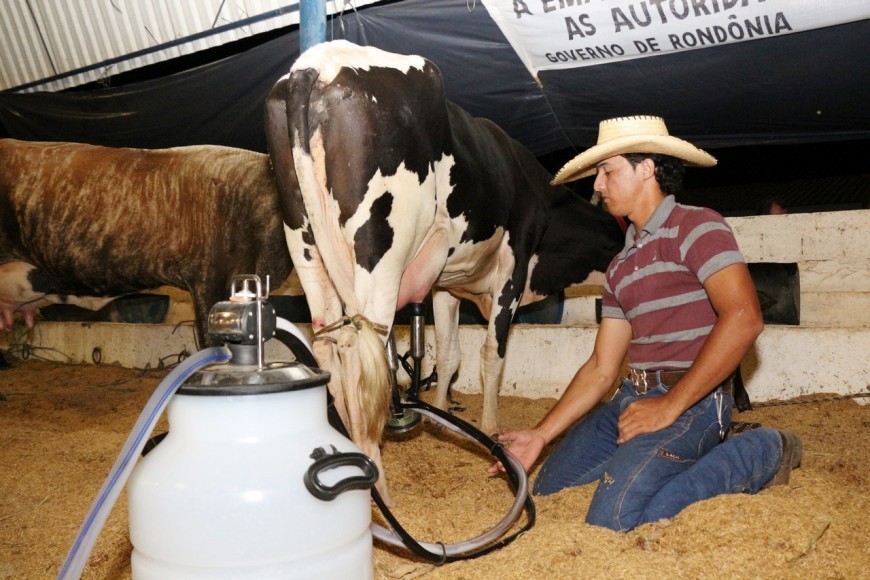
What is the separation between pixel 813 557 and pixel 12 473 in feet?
11.2

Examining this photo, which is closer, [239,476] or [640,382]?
[239,476]

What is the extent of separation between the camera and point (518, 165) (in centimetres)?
480

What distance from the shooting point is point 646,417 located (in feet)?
8.31

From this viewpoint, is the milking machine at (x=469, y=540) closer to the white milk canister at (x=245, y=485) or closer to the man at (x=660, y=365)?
the man at (x=660, y=365)

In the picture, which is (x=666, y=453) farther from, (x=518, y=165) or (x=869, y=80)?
(x=869, y=80)

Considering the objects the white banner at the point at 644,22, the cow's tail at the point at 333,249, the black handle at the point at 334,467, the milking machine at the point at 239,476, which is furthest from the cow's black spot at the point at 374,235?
the white banner at the point at 644,22

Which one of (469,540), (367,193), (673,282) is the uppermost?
(367,193)

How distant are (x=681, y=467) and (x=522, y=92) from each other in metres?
3.85

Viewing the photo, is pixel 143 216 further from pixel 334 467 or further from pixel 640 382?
pixel 334 467

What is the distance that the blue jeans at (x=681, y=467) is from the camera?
2350 millimetres

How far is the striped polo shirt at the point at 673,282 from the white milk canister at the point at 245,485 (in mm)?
1595

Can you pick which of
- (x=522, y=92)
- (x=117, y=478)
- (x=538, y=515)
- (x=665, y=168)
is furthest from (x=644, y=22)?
(x=117, y=478)

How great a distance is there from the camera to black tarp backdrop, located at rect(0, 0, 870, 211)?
15.4 feet

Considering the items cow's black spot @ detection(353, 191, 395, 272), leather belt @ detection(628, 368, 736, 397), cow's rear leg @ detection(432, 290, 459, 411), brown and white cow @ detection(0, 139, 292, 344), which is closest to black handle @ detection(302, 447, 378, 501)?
leather belt @ detection(628, 368, 736, 397)
